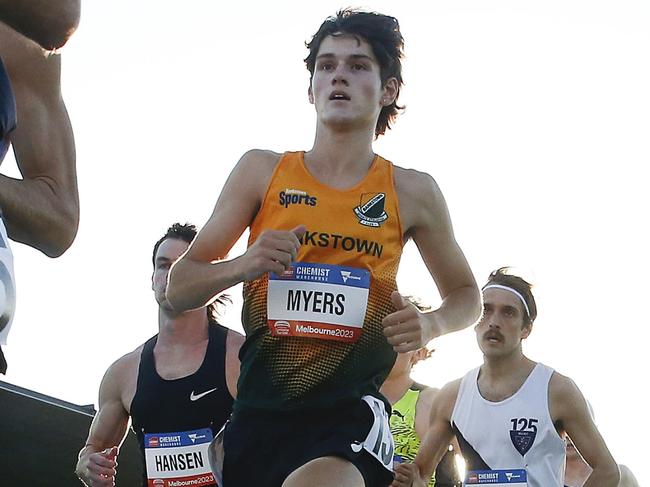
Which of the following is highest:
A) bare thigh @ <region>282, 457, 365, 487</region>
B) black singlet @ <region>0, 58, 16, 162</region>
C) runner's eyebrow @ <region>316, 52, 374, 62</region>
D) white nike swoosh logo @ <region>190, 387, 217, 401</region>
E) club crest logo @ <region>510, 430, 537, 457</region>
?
runner's eyebrow @ <region>316, 52, 374, 62</region>

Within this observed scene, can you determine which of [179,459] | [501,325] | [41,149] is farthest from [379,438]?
[501,325]

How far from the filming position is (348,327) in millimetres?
4344

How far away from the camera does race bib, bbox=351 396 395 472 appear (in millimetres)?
4293

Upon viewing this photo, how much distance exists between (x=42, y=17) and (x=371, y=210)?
6.36 ft

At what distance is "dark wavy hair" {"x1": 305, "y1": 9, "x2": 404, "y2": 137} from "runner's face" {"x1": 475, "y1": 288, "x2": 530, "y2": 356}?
2.51m

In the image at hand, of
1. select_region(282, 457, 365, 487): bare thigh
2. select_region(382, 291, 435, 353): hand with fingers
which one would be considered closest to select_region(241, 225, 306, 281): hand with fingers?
select_region(382, 291, 435, 353): hand with fingers

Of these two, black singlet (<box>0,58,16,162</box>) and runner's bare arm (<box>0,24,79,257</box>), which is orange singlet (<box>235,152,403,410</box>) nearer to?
runner's bare arm (<box>0,24,79,257</box>)

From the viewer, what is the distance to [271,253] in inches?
154

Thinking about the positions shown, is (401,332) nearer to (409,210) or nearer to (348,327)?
(348,327)

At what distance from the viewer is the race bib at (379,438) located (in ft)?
14.1

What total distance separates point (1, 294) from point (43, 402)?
35.6ft

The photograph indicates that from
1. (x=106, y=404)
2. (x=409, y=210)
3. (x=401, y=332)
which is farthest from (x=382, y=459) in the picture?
(x=106, y=404)

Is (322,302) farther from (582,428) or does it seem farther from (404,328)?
(582,428)

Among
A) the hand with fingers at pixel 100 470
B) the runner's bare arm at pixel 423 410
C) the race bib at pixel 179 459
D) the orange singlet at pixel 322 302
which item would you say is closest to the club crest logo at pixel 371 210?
the orange singlet at pixel 322 302
